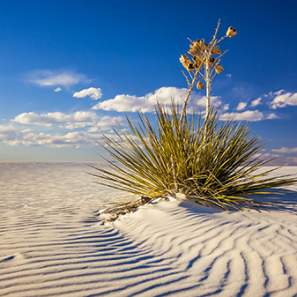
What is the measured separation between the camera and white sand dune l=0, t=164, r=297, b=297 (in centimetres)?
248

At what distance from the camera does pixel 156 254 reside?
3.24 metres

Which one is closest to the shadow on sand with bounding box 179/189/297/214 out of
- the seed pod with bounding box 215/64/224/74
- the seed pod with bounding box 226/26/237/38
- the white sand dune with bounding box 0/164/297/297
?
the white sand dune with bounding box 0/164/297/297

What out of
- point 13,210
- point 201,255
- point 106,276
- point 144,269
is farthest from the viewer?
point 13,210

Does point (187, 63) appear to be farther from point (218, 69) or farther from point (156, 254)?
point (156, 254)

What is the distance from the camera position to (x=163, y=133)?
5.29 metres

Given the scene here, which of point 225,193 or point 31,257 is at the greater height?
point 225,193

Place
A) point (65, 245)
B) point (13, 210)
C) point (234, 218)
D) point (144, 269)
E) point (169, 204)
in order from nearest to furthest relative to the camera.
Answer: point (144, 269) → point (65, 245) → point (234, 218) → point (169, 204) → point (13, 210)

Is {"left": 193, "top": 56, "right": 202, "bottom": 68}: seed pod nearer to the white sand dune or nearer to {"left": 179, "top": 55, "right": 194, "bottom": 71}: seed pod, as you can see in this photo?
{"left": 179, "top": 55, "right": 194, "bottom": 71}: seed pod

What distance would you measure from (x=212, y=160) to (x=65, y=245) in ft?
8.51

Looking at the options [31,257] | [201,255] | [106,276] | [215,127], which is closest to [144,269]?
[106,276]

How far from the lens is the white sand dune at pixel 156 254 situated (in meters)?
2.48

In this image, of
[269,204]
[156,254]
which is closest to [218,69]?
[269,204]

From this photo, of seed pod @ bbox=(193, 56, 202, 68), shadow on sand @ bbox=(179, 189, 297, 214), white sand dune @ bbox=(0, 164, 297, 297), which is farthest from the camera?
seed pod @ bbox=(193, 56, 202, 68)

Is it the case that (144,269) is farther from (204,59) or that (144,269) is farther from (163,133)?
(204,59)
